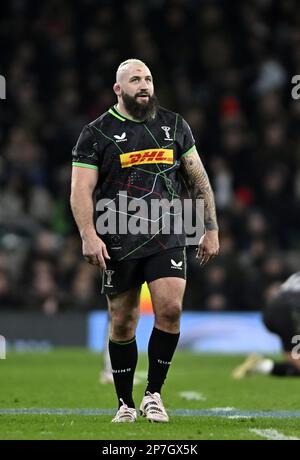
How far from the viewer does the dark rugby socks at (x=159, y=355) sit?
25.4 ft

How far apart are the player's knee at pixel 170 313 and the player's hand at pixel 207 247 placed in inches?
16.0

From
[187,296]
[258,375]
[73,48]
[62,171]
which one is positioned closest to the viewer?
[258,375]

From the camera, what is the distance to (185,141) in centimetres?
794

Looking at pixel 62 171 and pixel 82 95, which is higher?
pixel 82 95

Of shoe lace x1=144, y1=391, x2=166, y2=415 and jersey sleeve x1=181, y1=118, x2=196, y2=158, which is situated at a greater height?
jersey sleeve x1=181, y1=118, x2=196, y2=158

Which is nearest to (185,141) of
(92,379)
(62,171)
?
(92,379)

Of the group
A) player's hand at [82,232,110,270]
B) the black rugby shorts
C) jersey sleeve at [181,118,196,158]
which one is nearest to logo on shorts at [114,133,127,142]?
jersey sleeve at [181,118,196,158]

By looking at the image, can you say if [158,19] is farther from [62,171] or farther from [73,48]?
[62,171]

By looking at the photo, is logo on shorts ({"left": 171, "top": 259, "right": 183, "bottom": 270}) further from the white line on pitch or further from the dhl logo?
the white line on pitch

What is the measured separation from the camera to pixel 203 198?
7.99 m

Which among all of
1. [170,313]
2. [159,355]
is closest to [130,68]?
[170,313]

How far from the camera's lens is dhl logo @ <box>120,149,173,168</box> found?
7746mm

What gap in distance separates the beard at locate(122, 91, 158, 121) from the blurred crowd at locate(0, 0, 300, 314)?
9530mm

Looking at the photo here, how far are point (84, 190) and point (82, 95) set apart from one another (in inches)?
513
